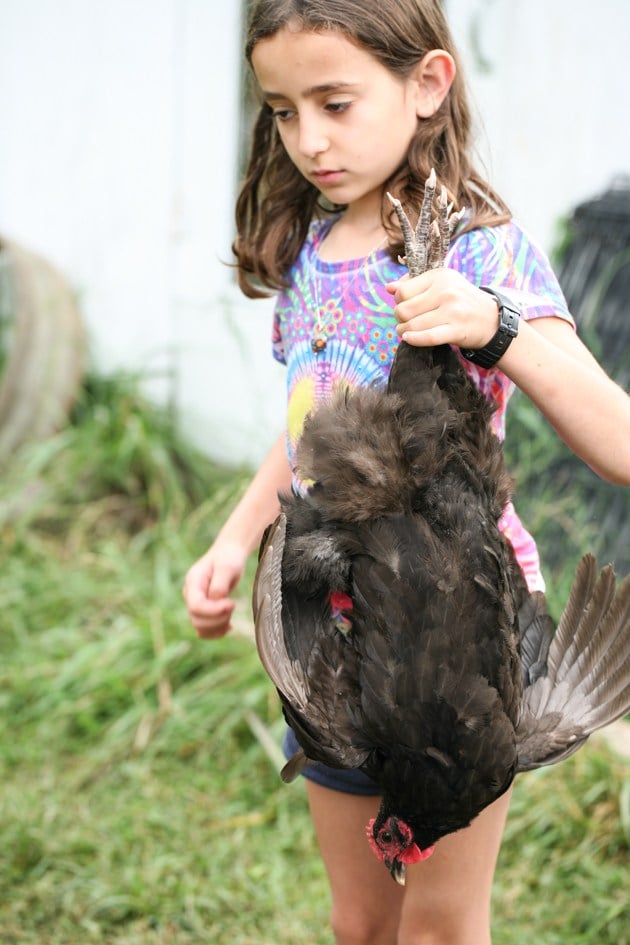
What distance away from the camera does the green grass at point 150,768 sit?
3.22m

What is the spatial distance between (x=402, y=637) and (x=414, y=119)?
3.20 ft

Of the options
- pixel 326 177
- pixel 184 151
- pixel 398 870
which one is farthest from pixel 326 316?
pixel 184 151

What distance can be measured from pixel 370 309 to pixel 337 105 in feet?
1.22

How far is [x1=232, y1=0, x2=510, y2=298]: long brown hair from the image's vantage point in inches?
75.0

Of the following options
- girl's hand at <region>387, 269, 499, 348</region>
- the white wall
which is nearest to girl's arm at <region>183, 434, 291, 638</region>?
girl's hand at <region>387, 269, 499, 348</region>

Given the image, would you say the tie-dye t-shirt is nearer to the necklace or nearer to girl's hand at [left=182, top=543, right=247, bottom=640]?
the necklace

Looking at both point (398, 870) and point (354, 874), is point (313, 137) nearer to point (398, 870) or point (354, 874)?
point (398, 870)

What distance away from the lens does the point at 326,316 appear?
2.11m

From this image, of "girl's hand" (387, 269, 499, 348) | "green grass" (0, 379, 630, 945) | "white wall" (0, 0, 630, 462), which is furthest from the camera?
"white wall" (0, 0, 630, 462)

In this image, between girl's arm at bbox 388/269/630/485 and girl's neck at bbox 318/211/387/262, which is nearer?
girl's arm at bbox 388/269/630/485

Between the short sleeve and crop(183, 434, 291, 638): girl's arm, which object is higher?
the short sleeve

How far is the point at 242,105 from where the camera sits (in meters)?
5.41

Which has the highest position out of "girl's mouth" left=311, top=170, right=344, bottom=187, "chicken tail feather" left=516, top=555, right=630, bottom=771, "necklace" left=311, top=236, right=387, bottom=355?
"girl's mouth" left=311, top=170, right=344, bottom=187

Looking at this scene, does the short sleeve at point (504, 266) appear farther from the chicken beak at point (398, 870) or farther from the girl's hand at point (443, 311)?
the chicken beak at point (398, 870)
